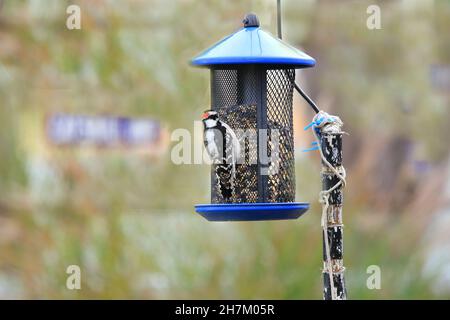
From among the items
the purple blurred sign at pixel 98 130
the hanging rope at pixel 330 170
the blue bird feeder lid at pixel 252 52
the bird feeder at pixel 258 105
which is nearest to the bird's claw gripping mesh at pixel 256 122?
the bird feeder at pixel 258 105

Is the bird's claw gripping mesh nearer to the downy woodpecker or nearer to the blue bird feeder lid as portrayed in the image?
the downy woodpecker

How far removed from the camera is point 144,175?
7.71 m

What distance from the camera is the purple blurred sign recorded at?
25.7 feet

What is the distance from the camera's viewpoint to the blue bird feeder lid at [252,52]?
4141 millimetres

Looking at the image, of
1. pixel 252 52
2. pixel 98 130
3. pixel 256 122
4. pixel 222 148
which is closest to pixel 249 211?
pixel 222 148

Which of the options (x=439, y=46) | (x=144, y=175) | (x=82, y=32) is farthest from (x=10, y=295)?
(x=439, y=46)

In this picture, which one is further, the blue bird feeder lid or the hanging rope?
the blue bird feeder lid

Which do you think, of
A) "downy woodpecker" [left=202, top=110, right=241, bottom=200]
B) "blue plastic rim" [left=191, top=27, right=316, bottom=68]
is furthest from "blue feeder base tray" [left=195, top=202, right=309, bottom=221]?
"blue plastic rim" [left=191, top=27, right=316, bottom=68]

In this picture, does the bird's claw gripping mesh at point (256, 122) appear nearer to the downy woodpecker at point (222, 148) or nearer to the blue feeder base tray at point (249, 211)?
the downy woodpecker at point (222, 148)

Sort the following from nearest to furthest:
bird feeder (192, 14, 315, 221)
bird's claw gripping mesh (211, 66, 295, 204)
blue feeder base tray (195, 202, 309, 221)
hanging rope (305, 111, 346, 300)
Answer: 1. hanging rope (305, 111, 346, 300)
2. blue feeder base tray (195, 202, 309, 221)
3. bird feeder (192, 14, 315, 221)
4. bird's claw gripping mesh (211, 66, 295, 204)

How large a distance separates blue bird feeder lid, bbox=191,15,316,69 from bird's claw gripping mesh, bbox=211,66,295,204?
0.17 m

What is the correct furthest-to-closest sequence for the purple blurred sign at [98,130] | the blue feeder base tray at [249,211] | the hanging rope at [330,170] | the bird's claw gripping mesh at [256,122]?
the purple blurred sign at [98,130] → the bird's claw gripping mesh at [256,122] → the blue feeder base tray at [249,211] → the hanging rope at [330,170]

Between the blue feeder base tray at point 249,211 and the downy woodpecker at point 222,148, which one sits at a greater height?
the downy woodpecker at point 222,148
